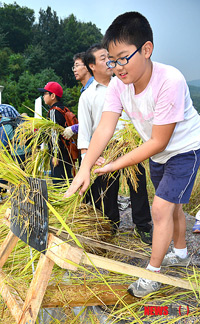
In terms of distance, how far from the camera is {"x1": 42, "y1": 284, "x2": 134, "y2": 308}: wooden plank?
1764mm

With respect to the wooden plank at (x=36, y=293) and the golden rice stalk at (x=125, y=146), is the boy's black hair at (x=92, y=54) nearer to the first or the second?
the golden rice stalk at (x=125, y=146)

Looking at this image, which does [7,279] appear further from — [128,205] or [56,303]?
[128,205]

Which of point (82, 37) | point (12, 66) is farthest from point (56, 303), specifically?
point (82, 37)

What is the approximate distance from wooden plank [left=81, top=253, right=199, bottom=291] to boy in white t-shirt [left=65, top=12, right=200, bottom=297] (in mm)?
139

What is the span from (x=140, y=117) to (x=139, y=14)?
1.74ft

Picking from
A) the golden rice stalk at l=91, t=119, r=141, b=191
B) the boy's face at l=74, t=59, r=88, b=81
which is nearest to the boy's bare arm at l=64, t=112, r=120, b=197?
the golden rice stalk at l=91, t=119, r=141, b=191

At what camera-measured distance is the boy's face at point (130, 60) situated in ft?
5.30

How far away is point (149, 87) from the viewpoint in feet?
5.71

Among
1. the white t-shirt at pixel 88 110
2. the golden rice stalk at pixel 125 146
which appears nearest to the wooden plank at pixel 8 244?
the golden rice stalk at pixel 125 146

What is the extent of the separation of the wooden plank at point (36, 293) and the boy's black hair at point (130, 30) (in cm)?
109

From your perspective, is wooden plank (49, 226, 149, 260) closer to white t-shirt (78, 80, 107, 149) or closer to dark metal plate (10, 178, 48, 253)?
dark metal plate (10, 178, 48, 253)

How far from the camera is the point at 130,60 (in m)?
1.61

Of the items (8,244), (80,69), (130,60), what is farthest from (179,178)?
(80,69)

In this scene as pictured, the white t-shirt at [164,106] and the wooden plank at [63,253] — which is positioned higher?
the white t-shirt at [164,106]
